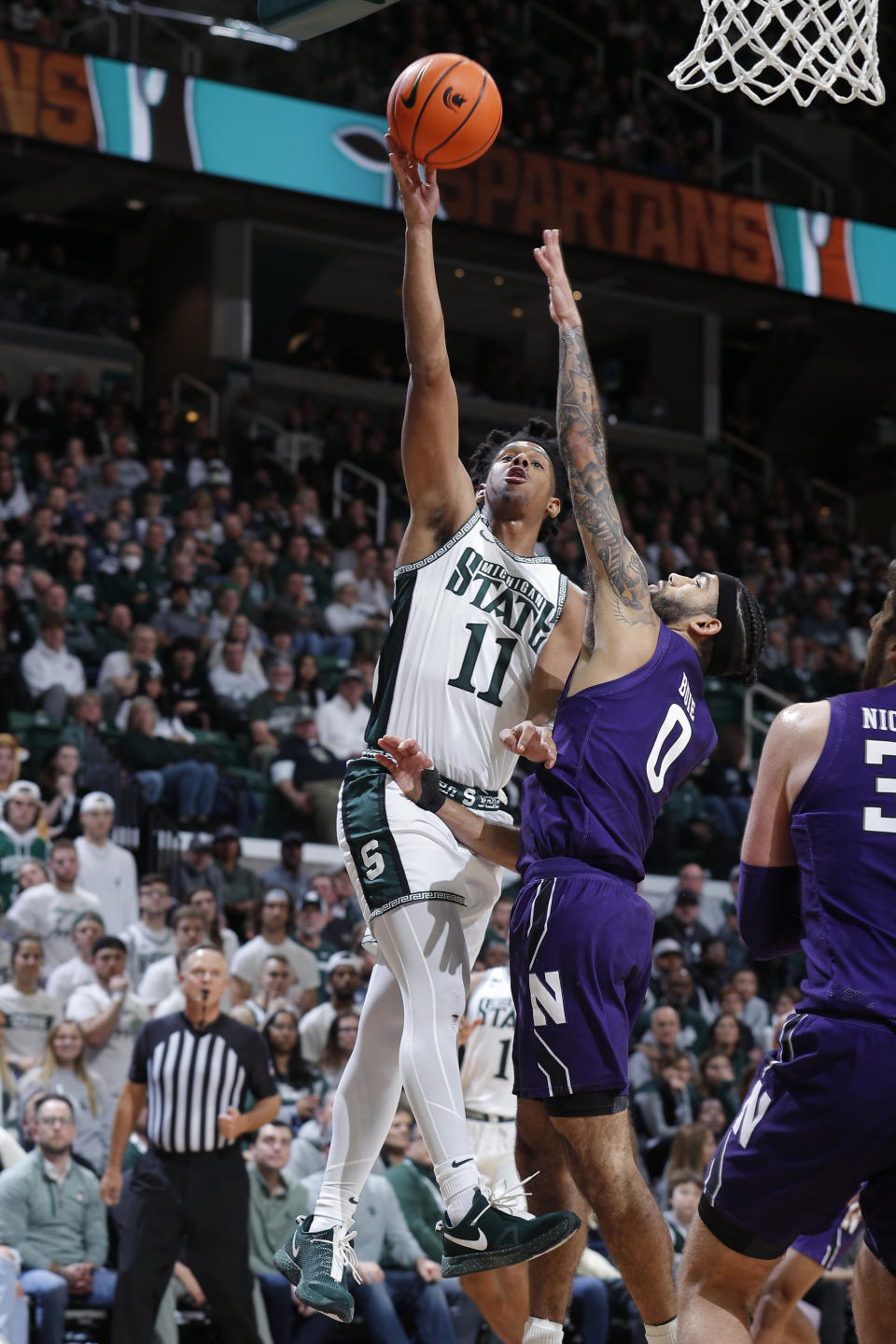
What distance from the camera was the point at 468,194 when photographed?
800 inches

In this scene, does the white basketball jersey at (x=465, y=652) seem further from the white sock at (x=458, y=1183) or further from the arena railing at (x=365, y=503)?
the arena railing at (x=365, y=503)

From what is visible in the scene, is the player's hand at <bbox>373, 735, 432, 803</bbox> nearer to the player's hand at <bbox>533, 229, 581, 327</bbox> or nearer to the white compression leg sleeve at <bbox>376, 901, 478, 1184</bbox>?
the white compression leg sleeve at <bbox>376, 901, 478, 1184</bbox>

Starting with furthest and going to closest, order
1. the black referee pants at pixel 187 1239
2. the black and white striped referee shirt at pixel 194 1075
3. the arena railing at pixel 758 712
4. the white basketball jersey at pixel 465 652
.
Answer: the arena railing at pixel 758 712
the black and white striped referee shirt at pixel 194 1075
the black referee pants at pixel 187 1239
the white basketball jersey at pixel 465 652

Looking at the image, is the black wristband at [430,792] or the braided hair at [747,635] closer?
the black wristband at [430,792]

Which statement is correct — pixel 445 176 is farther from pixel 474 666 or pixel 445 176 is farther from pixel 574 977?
pixel 574 977

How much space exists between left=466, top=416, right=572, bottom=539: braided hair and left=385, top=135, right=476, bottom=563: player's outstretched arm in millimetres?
402

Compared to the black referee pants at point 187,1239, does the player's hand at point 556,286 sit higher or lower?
higher

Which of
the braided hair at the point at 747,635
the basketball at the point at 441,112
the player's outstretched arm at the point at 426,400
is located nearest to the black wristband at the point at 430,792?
the player's outstretched arm at the point at 426,400

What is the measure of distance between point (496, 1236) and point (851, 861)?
4.74 ft

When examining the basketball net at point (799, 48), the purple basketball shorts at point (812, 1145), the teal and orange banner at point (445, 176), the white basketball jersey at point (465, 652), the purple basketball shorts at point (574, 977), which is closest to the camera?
the purple basketball shorts at point (812, 1145)

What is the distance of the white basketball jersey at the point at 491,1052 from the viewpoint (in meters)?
9.42

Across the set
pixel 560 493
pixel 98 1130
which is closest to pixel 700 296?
pixel 98 1130

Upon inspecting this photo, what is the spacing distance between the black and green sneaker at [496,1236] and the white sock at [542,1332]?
0.35 meters

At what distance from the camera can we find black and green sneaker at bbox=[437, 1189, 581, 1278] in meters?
4.64
